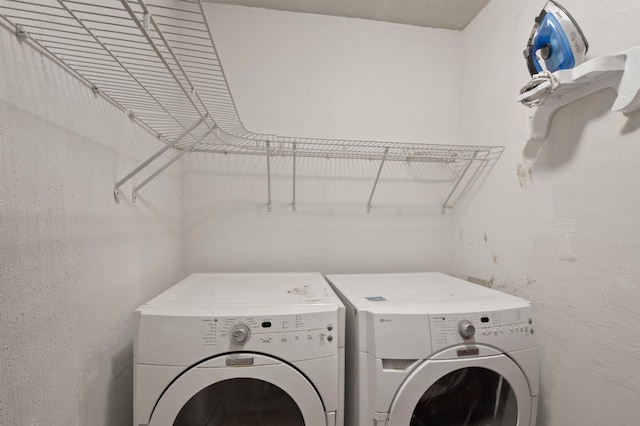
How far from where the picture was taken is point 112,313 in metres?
0.91

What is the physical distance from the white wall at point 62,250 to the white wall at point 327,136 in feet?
1.79

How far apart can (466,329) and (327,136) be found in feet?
4.05

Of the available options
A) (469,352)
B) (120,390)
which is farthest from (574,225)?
(120,390)

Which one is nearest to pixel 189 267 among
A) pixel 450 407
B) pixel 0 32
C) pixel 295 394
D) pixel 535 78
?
pixel 295 394

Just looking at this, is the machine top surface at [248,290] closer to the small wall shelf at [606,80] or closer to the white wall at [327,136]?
the white wall at [327,136]

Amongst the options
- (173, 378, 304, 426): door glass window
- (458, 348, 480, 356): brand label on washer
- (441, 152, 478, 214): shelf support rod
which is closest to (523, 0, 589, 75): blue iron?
(441, 152, 478, 214): shelf support rod

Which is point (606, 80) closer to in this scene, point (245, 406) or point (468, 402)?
point (468, 402)

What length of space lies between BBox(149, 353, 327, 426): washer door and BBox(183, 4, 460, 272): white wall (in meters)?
0.73

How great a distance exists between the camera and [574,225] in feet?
3.34

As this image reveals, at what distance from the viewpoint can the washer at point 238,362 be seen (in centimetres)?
83

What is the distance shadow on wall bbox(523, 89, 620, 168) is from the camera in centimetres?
92

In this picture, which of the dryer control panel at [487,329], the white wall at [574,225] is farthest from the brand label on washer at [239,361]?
the white wall at [574,225]

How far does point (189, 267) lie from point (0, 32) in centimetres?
123

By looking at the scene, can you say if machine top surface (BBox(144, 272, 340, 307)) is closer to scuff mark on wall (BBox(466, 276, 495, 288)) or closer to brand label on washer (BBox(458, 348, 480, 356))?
brand label on washer (BBox(458, 348, 480, 356))
